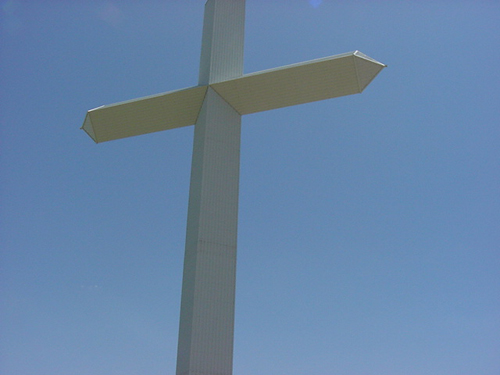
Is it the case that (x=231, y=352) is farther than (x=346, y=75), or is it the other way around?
(x=346, y=75)

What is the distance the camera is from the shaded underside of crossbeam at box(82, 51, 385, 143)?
1689 cm

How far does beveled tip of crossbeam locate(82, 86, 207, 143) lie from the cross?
0.03 meters

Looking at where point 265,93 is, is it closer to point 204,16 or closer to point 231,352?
point 204,16

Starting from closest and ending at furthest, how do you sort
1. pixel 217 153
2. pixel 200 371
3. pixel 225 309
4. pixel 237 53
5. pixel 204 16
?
1. pixel 200 371
2. pixel 225 309
3. pixel 217 153
4. pixel 237 53
5. pixel 204 16

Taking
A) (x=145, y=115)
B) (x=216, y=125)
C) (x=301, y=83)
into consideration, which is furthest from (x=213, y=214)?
(x=301, y=83)

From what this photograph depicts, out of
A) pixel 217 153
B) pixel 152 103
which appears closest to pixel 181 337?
pixel 217 153

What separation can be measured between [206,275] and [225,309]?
1130mm

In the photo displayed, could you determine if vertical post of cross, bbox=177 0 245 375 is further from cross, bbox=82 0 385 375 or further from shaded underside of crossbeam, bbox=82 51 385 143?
shaded underside of crossbeam, bbox=82 51 385 143

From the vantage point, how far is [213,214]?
1611 cm

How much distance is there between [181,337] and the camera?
50.9 feet

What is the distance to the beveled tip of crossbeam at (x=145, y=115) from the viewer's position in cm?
1789

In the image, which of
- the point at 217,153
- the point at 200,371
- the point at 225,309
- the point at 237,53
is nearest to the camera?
the point at 200,371

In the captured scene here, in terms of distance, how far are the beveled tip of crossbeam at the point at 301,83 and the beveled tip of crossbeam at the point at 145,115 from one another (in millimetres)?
1229

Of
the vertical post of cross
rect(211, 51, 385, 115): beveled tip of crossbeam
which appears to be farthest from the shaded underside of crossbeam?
the vertical post of cross
